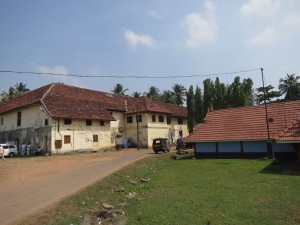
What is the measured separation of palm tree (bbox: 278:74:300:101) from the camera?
59.7 meters

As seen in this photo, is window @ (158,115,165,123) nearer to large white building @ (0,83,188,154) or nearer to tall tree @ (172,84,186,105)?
large white building @ (0,83,188,154)

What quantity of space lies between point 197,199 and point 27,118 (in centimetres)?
2917

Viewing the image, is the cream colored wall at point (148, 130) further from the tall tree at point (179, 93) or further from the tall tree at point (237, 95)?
the tall tree at point (179, 93)

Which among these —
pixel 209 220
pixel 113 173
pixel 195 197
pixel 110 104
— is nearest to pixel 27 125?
pixel 110 104

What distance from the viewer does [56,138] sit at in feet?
105

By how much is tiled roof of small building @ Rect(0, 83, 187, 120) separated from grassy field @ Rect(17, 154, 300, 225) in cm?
1799

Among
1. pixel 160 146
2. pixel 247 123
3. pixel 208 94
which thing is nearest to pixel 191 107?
pixel 208 94

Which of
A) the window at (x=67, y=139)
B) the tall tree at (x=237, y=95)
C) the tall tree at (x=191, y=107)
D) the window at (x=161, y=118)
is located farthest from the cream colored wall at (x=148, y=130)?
the window at (x=67, y=139)

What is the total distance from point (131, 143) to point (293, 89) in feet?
127

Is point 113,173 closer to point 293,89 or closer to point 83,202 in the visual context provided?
point 83,202

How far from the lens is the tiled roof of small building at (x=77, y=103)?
111 ft

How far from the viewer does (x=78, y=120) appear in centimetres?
3484

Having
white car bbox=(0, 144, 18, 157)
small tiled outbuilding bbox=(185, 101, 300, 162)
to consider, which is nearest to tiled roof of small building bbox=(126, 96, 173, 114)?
→ small tiled outbuilding bbox=(185, 101, 300, 162)

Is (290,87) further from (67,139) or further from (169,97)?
(67,139)
